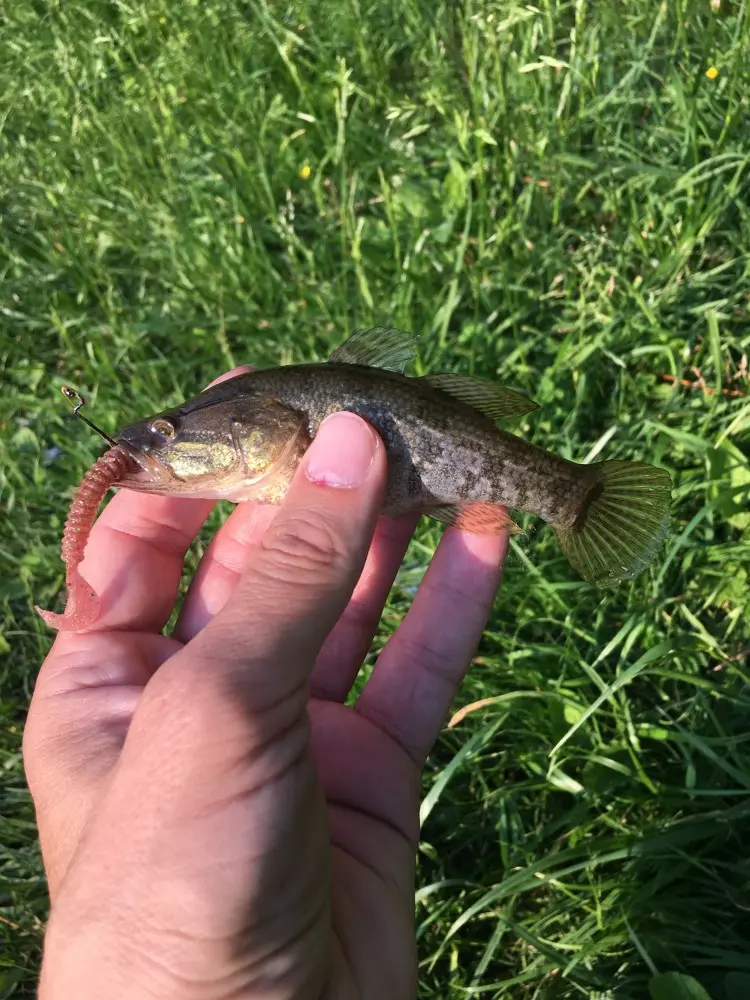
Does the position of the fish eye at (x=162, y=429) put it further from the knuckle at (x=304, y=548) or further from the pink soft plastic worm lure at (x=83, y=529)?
the knuckle at (x=304, y=548)

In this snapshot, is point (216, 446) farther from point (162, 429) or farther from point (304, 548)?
point (304, 548)

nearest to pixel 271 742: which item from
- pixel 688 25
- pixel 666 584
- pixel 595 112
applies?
pixel 666 584

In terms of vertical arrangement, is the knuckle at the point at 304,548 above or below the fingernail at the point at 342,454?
below

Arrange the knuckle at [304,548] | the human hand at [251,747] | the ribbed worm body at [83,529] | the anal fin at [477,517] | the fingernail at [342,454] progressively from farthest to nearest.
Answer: the anal fin at [477,517] < the ribbed worm body at [83,529] < the fingernail at [342,454] < the knuckle at [304,548] < the human hand at [251,747]

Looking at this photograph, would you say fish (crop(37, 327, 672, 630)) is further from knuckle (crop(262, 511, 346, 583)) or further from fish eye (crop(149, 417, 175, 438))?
knuckle (crop(262, 511, 346, 583))

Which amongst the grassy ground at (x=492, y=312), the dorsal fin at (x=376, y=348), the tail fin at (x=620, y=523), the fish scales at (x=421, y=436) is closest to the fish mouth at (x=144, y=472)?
the fish scales at (x=421, y=436)

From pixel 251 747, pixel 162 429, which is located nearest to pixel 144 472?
pixel 162 429
